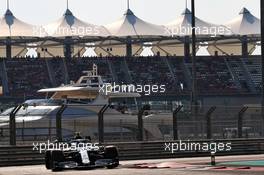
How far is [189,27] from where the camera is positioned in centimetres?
8494

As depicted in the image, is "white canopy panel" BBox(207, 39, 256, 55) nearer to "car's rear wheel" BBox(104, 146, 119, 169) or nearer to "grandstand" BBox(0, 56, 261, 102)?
"grandstand" BBox(0, 56, 261, 102)

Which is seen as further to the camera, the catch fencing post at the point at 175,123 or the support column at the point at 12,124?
the catch fencing post at the point at 175,123

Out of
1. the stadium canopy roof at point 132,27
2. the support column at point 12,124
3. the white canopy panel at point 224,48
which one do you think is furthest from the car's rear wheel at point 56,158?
the white canopy panel at point 224,48

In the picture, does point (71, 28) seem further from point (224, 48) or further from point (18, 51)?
point (224, 48)

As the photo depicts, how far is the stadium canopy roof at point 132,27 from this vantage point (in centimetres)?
8281

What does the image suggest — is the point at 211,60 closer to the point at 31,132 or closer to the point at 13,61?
the point at 13,61

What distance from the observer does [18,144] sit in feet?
88.5

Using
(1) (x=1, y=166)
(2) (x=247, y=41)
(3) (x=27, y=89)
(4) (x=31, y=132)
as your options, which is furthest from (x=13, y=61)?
(1) (x=1, y=166)

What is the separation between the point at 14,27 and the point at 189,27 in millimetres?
19295

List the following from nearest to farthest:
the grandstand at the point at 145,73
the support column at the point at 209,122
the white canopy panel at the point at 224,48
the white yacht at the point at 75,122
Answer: the support column at the point at 209,122 → the white yacht at the point at 75,122 → the grandstand at the point at 145,73 → the white canopy panel at the point at 224,48

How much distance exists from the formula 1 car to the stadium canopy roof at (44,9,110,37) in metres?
57.9

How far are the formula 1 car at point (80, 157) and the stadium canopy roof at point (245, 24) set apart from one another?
2567 inches

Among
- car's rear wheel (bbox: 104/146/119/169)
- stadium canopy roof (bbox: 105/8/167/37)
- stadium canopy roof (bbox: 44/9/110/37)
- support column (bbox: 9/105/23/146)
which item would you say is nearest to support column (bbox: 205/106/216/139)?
car's rear wheel (bbox: 104/146/119/169)

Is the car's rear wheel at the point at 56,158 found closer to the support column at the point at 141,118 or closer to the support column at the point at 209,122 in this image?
the support column at the point at 141,118
